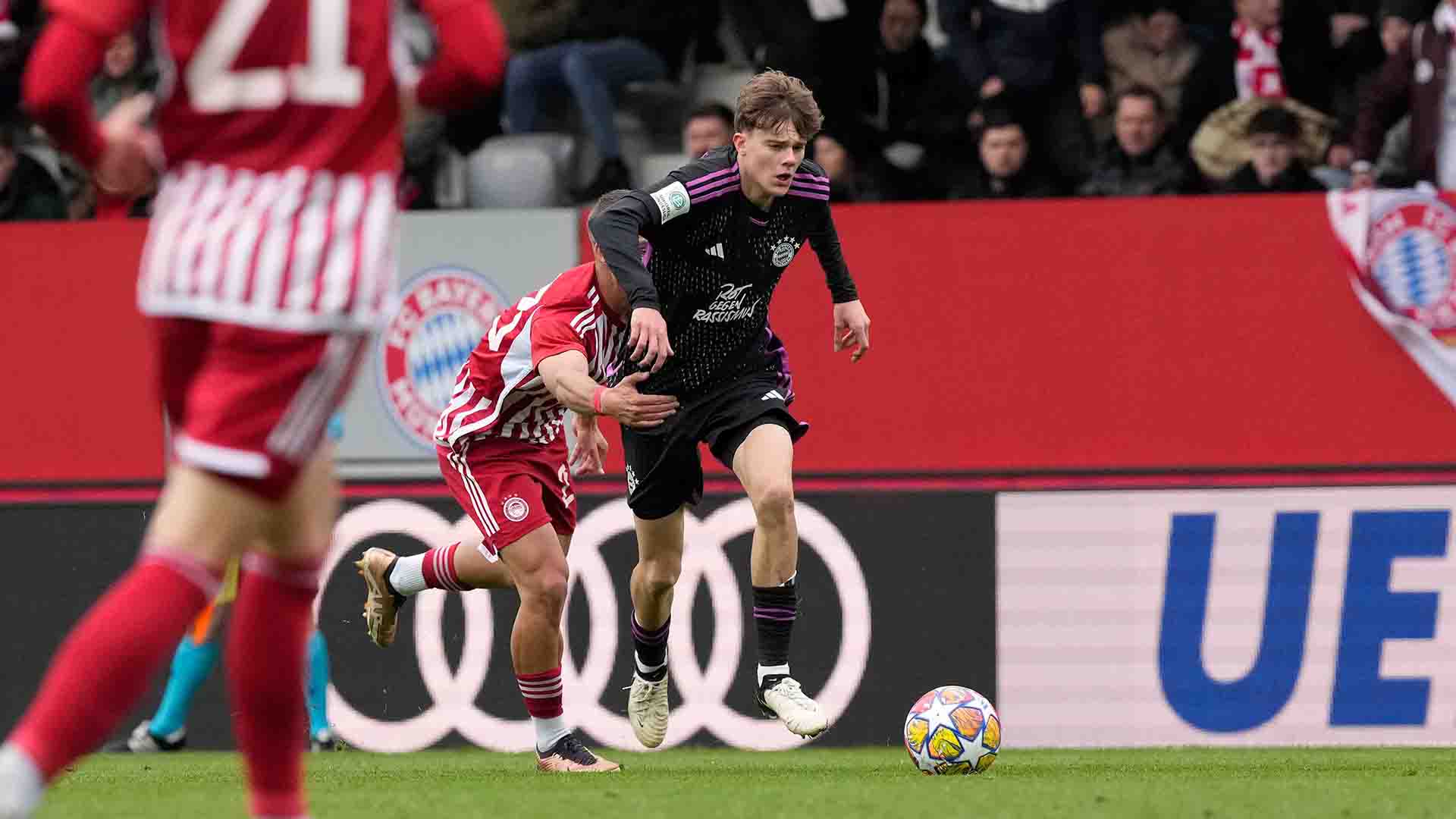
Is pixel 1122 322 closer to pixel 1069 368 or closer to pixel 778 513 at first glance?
pixel 1069 368

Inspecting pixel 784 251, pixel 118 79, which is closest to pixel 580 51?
pixel 118 79

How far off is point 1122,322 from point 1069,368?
0.99ft

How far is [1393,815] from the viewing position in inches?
209

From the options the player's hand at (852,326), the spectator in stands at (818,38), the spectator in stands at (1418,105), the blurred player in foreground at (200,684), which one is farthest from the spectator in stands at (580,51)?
the player's hand at (852,326)

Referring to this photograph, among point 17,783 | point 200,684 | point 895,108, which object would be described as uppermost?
point 17,783

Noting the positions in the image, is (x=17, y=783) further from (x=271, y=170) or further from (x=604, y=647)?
(x=604, y=647)

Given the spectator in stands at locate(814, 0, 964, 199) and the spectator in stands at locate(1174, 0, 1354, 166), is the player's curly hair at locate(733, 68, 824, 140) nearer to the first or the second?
the spectator in stands at locate(814, 0, 964, 199)

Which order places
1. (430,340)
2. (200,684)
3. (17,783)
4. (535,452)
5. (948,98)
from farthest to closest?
(948,98), (430,340), (200,684), (535,452), (17,783)

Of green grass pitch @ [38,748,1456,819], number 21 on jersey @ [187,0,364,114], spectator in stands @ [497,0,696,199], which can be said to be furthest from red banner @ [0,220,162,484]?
number 21 on jersey @ [187,0,364,114]

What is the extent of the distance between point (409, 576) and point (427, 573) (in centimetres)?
16

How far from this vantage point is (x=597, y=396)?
21.7 feet

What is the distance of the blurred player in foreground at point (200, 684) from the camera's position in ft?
28.9

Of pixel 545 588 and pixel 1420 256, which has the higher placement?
pixel 1420 256

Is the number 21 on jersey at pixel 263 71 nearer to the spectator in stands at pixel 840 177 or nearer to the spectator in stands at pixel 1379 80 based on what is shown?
the spectator in stands at pixel 840 177
